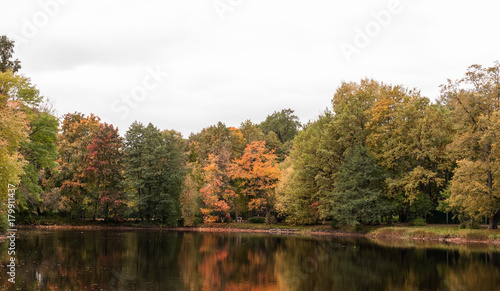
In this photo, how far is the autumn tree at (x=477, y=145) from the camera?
38188 mm

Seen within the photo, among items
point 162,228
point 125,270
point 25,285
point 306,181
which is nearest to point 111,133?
point 162,228

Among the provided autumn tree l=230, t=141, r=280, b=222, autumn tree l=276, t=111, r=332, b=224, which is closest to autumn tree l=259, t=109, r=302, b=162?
autumn tree l=230, t=141, r=280, b=222

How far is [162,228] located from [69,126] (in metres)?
20.9

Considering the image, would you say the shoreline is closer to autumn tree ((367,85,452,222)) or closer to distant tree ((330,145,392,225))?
distant tree ((330,145,392,225))

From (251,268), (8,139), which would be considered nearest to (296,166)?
(251,268)

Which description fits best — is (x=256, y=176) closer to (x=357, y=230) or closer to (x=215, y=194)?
(x=215, y=194)

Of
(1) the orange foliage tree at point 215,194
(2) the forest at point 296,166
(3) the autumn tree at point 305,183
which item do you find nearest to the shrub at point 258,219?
(2) the forest at point 296,166

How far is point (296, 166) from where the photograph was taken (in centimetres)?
5662

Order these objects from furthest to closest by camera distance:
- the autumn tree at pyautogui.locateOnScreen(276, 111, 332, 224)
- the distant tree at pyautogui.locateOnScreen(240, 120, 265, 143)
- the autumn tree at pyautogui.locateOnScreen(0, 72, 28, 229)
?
the distant tree at pyautogui.locateOnScreen(240, 120, 265, 143), the autumn tree at pyautogui.locateOnScreen(276, 111, 332, 224), the autumn tree at pyautogui.locateOnScreen(0, 72, 28, 229)

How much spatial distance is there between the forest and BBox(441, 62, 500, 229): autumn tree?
118 mm

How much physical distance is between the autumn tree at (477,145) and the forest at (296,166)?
118 mm

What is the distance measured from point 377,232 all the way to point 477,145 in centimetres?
1359

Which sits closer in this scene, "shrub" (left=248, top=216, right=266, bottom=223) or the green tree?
the green tree

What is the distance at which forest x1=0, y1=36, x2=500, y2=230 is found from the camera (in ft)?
131
